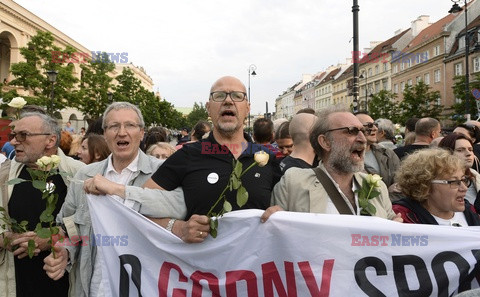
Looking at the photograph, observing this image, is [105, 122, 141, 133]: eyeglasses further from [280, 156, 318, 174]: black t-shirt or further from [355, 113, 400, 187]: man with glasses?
[355, 113, 400, 187]: man with glasses

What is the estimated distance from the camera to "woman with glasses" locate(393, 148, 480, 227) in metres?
2.92

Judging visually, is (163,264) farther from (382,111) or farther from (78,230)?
(382,111)

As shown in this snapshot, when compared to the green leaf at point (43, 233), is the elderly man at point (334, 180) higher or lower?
higher

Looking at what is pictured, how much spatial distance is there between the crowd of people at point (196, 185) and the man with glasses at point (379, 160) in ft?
4.44

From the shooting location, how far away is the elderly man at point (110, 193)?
2713mm

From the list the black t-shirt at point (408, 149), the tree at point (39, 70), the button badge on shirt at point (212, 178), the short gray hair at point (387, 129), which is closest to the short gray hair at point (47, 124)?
the button badge on shirt at point (212, 178)

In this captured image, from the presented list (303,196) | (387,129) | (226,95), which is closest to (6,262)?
(226,95)

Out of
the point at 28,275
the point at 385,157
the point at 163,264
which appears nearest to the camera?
the point at 163,264

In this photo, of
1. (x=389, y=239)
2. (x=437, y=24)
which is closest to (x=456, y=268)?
(x=389, y=239)

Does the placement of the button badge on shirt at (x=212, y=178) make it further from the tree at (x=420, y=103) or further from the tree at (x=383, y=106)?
the tree at (x=383, y=106)

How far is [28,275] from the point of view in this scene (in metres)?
3.23

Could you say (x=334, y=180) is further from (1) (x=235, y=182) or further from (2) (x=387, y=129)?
(2) (x=387, y=129)

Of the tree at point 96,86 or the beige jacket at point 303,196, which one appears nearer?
the beige jacket at point 303,196

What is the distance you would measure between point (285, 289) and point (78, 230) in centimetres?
158
